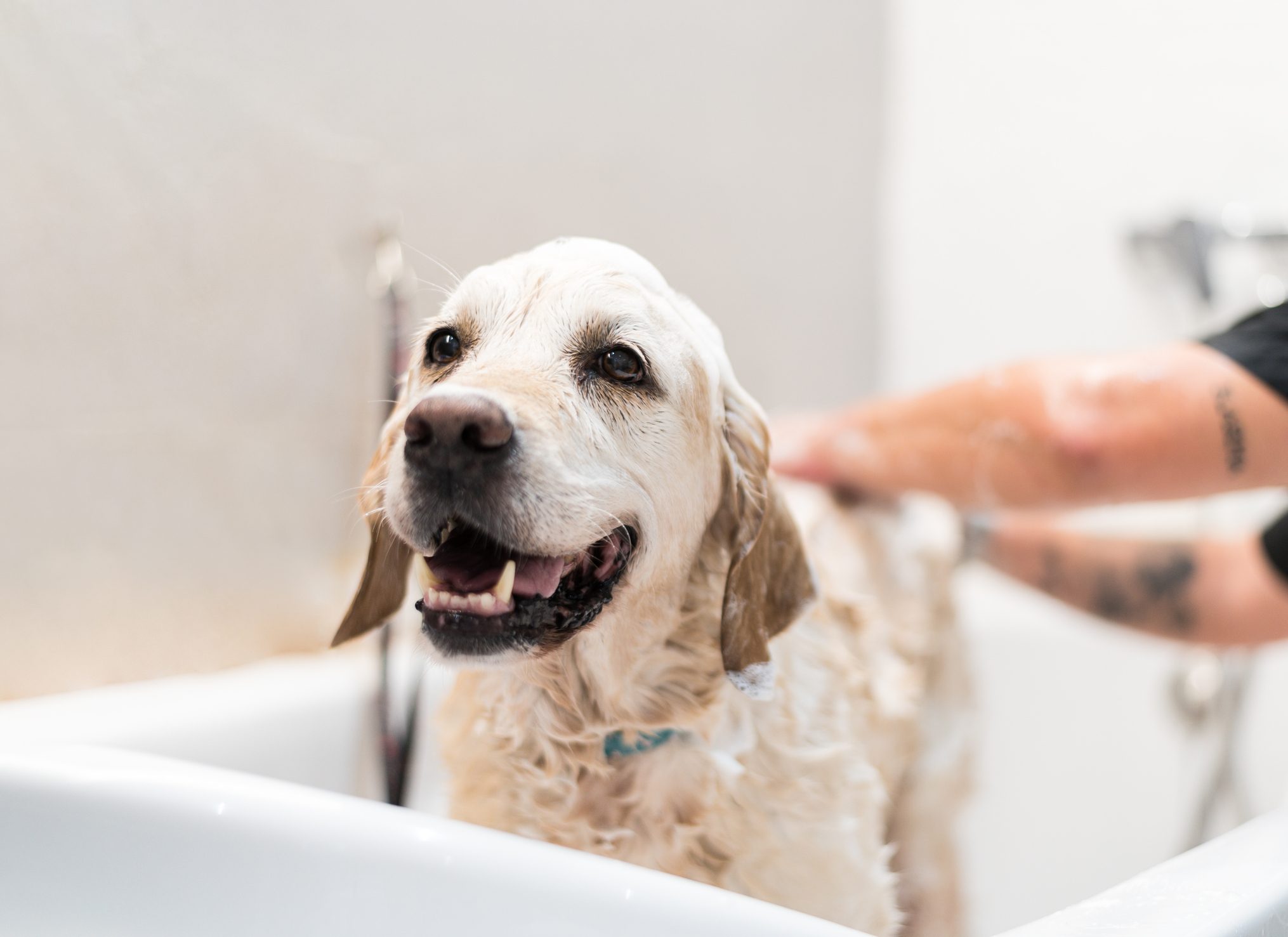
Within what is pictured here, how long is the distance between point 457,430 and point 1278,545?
3.77ft

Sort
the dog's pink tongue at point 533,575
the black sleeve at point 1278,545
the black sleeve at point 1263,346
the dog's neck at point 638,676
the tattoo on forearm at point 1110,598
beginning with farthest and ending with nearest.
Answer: the tattoo on forearm at point 1110,598, the black sleeve at point 1278,545, the black sleeve at point 1263,346, the dog's neck at point 638,676, the dog's pink tongue at point 533,575

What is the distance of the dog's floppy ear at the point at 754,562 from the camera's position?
0.65 m

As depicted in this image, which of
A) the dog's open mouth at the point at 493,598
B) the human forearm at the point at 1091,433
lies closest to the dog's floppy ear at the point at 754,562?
the dog's open mouth at the point at 493,598

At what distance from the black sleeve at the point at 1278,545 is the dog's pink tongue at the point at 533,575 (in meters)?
1.05

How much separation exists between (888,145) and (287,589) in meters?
1.29

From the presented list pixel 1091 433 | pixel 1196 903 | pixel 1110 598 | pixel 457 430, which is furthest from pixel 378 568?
pixel 1110 598

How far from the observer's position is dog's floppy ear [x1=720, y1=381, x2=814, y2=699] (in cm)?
65

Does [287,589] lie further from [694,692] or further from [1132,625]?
[1132,625]

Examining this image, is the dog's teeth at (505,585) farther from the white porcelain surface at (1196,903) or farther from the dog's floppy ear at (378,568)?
the white porcelain surface at (1196,903)

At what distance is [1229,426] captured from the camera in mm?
854

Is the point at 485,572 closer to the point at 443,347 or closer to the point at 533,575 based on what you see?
the point at 533,575

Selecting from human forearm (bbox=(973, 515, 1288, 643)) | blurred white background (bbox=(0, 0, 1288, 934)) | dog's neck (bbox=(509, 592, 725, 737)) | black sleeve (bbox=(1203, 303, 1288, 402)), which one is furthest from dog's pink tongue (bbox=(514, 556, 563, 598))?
human forearm (bbox=(973, 515, 1288, 643))

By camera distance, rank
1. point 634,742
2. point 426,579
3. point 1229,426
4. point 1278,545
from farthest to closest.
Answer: point 1278,545 → point 1229,426 → point 634,742 → point 426,579

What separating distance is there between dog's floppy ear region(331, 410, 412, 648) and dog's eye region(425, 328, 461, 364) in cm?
6
